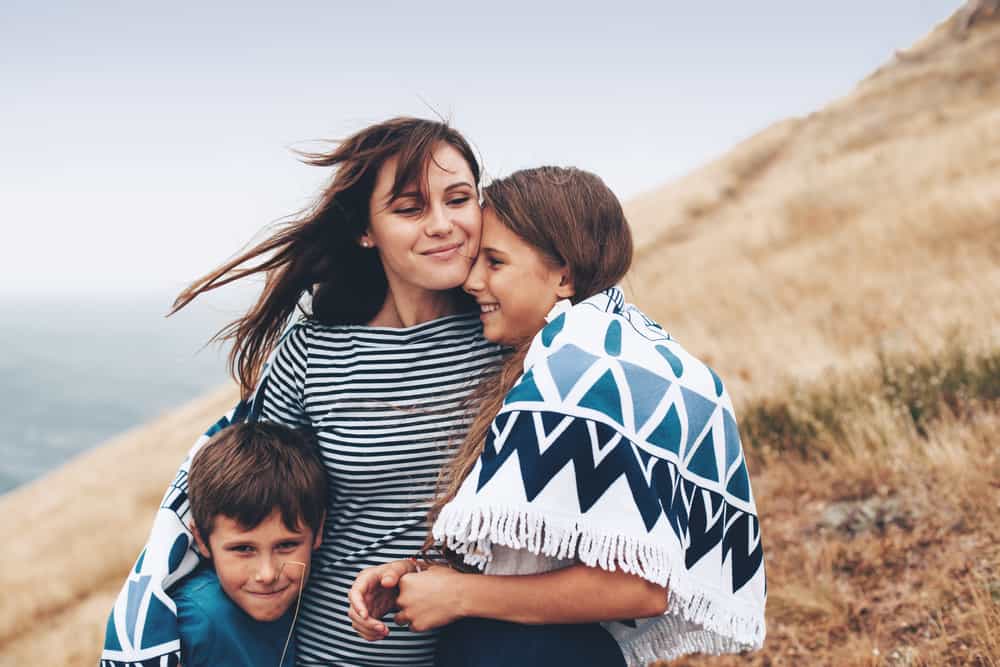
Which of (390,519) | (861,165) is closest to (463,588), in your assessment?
(390,519)

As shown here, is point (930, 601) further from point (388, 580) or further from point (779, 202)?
point (779, 202)

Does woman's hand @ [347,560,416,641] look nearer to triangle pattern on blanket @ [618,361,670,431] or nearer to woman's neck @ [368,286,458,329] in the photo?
triangle pattern on blanket @ [618,361,670,431]

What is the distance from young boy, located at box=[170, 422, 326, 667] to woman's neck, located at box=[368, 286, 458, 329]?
0.47 m

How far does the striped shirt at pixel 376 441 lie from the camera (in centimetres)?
231

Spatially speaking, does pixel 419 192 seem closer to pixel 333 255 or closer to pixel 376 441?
pixel 333 255

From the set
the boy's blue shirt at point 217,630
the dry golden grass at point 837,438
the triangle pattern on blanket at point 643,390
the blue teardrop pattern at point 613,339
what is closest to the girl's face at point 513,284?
the blue teardrop pattern at point 613,339

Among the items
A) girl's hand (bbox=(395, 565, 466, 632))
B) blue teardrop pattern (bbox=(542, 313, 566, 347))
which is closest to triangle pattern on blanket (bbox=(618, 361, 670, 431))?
blue teardrop pattern (bbox=(542, 313, 566, 347))

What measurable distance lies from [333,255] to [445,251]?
549mm

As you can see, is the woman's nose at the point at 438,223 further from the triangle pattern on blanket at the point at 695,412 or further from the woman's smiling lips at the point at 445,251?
the triangle pattern on blanket at the point at 695,412

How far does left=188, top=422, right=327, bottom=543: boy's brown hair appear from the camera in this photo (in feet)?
7.57

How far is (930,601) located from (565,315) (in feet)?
6.88

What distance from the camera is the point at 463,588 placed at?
1.78 meters

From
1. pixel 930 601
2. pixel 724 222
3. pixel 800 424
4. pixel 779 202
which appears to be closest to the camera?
pixel 930 601

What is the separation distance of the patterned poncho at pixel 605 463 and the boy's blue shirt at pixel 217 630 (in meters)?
0.88
